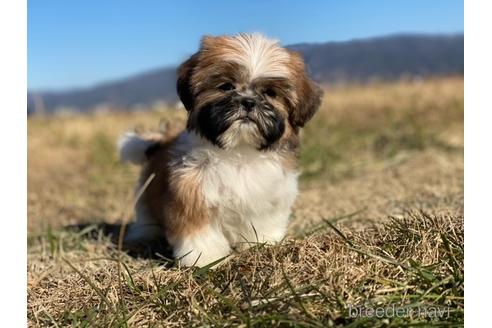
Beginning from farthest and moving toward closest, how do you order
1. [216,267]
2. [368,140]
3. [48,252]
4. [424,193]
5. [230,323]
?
[368,140]
[424,193]
[48,252]
[216,267]
[230,323]

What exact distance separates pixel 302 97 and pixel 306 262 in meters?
0.98

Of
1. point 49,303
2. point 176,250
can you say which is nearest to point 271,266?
point 176,250

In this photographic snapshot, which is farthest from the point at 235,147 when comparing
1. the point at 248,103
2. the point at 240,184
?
the point at 248,103

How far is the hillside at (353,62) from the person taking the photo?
393cm

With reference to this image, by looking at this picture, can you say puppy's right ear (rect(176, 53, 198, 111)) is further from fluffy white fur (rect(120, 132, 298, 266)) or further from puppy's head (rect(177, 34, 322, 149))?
fluffy white fur (rect(120, 132, 298, 266))

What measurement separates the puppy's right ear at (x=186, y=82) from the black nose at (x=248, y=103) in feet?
1.26

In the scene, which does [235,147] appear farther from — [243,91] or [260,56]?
[260,56]

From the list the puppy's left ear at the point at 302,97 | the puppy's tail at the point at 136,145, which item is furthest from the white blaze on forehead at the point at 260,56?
the puppy's tail at the point at 136,145

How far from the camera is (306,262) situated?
9.82 feet

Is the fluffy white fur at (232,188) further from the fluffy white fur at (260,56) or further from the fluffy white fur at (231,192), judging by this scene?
the fluffy white fur at (260,56)

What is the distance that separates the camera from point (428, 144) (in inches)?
312

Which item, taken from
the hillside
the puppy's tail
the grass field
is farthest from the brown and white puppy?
the puppy's tail
